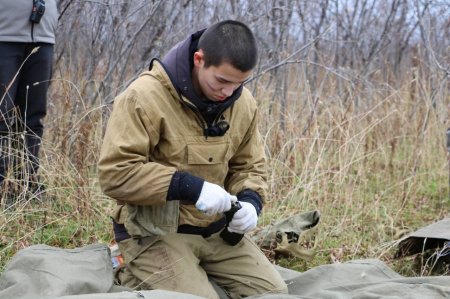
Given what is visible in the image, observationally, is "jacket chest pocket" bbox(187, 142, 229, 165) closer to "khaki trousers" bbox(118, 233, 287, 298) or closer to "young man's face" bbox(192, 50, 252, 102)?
"young man's face" bbox(192, 50, 252, 102)

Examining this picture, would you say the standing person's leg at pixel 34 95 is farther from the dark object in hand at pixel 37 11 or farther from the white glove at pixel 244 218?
the white glove at pixel 244 218

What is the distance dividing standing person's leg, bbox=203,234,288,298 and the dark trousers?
1136 mm

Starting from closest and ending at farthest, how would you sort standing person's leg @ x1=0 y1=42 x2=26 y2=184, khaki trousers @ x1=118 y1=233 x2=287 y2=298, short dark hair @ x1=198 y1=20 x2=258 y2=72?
1. short dark hair @ x1=198 y1=20 x2=258 y2=72
2. khaki trousers @ x1=118 y1=233 x2=287 y2=298
3. standing person's leg @ x1=0 y1=42 x2=26 y2=184

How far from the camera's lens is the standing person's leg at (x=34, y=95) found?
12.5 ft

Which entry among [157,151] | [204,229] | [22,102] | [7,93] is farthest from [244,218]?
[22,102]

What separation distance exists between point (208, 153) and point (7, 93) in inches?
51.8

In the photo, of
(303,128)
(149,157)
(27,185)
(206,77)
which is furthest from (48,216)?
(303,128)

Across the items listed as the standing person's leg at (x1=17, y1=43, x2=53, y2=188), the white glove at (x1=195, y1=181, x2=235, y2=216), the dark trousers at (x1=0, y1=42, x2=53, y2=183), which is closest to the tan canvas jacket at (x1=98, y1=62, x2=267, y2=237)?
the white glove at (x1=195, y1=181, x2=235, y2=216)

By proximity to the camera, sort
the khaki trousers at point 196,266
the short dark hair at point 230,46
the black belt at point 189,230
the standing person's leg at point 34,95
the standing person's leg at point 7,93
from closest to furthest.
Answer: the short dark hair at point 230,46
the khaki trousers at point 196,266
the black belt at point 189,230
the standing person's leg at point 7,93
the standing person's leg at point 34,95

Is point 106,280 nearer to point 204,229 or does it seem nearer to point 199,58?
point 204,229

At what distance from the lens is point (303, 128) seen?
5055mm

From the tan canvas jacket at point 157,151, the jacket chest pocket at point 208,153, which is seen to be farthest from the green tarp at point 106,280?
the jacket chest pocket at point 208,153

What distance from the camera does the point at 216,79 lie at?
2.72 metres

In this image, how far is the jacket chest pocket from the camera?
2848mm
